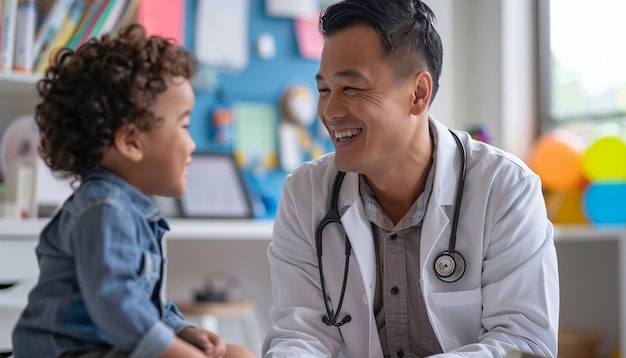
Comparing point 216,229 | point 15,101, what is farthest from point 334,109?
point 15,101

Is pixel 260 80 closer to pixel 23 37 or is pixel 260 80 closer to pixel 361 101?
pixel 23 37

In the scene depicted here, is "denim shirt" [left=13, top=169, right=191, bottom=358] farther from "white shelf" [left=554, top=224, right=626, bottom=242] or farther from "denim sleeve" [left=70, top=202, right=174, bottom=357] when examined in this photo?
"white shelf" [left=554, top=224, right=626, bottom=242]

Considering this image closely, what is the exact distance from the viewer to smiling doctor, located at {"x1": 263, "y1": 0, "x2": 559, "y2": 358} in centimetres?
160

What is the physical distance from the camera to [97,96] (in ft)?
3.76

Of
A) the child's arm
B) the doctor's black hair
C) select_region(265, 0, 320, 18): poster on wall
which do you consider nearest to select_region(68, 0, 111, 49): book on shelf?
select_region(265, 0, 320, 18): poster on wall

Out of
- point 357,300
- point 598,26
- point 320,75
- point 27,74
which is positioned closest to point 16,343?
point 357,300

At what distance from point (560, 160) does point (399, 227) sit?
1.91 m

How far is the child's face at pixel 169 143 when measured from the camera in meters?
1.20

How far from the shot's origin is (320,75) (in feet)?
5.67

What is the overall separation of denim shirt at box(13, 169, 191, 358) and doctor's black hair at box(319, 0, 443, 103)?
72 cm

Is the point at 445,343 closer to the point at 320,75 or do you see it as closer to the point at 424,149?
the point at 424,149

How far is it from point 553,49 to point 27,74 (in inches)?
94.7

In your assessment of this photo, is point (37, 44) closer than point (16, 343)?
No

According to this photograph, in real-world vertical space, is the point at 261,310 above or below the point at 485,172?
below
